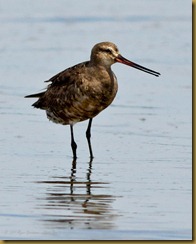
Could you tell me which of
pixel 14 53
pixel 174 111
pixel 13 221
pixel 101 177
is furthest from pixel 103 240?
pixel 14 53

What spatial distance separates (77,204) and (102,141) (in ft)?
9.31

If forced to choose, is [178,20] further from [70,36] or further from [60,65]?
[60,65]

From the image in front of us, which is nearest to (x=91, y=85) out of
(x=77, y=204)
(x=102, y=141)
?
(x=102, y=141)

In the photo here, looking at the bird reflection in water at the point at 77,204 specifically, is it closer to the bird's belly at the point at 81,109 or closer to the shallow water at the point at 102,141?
the shallow water at the point at 102,141

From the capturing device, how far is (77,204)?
7430 mm

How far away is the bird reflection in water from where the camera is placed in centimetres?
680

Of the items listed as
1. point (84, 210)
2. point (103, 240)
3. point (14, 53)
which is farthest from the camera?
point (14, 53)

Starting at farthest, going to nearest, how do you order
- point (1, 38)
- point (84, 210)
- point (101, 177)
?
point (1, 38), point (101, 177), point (84, 210)

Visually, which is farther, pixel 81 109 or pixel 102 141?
pixel 102 141

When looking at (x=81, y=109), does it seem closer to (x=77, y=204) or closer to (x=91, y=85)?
(x=91, y=85)

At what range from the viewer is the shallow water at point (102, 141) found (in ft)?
22.6

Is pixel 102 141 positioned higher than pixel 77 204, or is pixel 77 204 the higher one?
pixel 102 141

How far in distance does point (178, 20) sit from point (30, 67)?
5.34m

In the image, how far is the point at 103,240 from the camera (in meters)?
6.37
